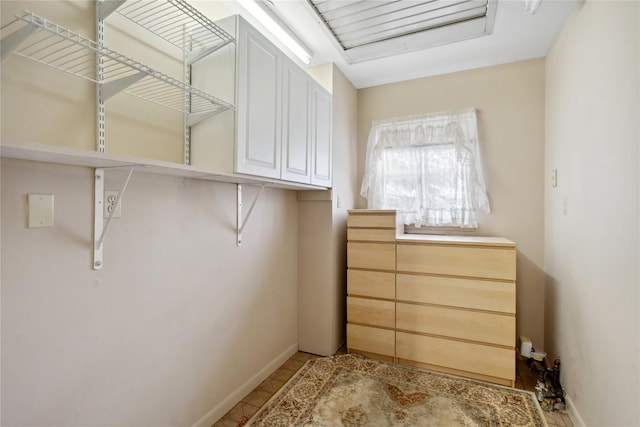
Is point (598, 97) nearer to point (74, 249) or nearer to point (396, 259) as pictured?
point (396, 259)

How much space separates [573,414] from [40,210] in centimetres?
286

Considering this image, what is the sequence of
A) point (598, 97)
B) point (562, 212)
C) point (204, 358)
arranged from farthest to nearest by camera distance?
point (562, 212), point (204, 358), point (598, 97)

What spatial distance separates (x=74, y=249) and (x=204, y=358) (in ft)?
3.11

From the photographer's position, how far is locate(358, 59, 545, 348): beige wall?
2535 mm

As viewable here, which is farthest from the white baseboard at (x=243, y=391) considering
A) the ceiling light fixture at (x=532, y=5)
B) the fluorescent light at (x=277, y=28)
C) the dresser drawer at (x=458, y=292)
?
the ceiling light fixture at (x=532, y=5)

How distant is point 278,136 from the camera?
187 cm

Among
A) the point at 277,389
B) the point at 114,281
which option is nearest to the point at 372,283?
→ the point at 277,389

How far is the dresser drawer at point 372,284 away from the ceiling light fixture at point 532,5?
1925mm

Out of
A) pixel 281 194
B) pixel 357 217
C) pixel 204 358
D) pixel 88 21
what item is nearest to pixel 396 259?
pixel 357 217

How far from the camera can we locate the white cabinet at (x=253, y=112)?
153 cm

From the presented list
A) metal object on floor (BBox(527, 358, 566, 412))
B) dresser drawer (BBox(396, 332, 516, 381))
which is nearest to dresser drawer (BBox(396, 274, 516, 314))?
dresser drawer (BBox(396, 332, 516, 381))

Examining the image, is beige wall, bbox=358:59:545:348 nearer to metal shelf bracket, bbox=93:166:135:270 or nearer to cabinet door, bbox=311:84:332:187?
cabinet door, bbox=311:84:332:187

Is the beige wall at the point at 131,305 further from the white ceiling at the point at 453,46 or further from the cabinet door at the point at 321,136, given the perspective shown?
the white ceiling at the point at 453,46

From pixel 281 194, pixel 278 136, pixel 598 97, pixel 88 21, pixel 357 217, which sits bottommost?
pixel 357 217
